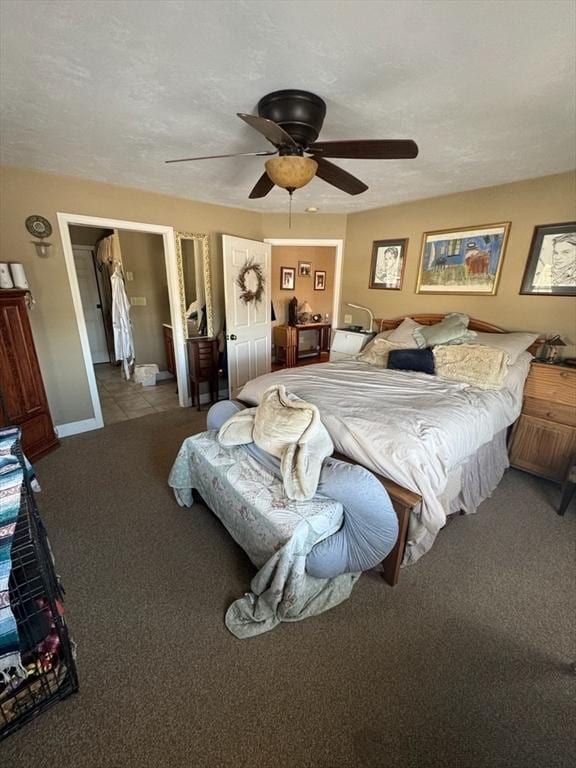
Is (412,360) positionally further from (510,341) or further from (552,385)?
(552,385)

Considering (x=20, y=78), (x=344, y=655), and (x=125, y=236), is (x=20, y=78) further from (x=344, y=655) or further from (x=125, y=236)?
(x=125, y=236)

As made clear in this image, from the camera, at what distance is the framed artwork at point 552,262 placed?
253 centimetres

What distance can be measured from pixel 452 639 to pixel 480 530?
2.75ft

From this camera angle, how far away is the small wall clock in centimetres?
269

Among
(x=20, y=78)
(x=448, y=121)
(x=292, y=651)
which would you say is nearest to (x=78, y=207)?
(x=20, y=78)

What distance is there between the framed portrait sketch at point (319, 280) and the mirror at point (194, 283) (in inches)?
107

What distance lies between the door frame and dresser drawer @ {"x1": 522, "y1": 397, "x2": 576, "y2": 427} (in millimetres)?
3580

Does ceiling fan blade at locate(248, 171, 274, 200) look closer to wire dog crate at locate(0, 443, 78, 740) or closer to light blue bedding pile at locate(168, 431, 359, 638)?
light blue bedding pile at locate(168, 431, 359, 638)

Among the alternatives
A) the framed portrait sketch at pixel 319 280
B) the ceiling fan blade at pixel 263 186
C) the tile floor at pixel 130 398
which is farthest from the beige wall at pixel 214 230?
the framed portrait sketch at pixel 319 280

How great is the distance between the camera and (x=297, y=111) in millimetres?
1554

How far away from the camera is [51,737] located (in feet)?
3.53

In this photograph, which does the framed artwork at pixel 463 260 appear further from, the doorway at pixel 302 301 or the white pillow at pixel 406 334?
the doorway at pixel 302 301

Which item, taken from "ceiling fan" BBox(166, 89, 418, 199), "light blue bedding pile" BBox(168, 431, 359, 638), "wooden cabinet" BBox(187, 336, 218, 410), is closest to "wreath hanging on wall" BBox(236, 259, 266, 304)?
"wooden cabinet" BBox(187, 336, 218, 410)

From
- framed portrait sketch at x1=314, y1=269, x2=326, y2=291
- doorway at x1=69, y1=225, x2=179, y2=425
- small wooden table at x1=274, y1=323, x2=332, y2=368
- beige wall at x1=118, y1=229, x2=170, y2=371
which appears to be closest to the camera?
doorway at x1=69, y1=225, x2=179, y2=425
